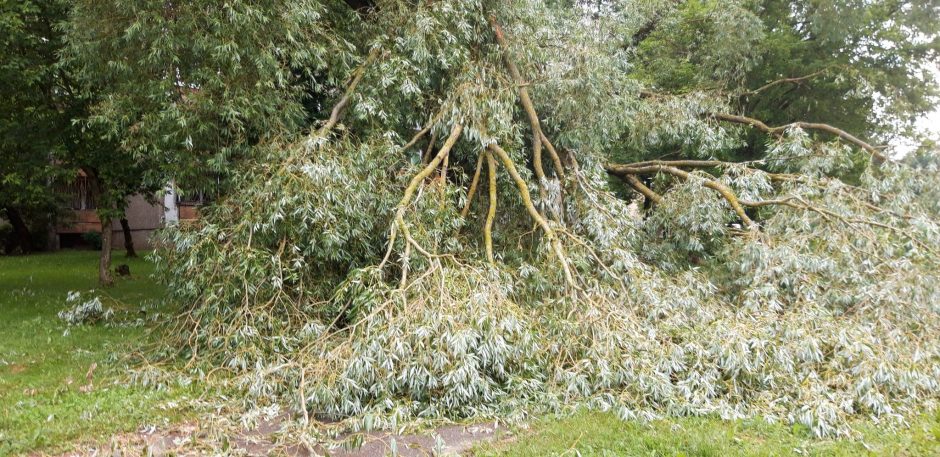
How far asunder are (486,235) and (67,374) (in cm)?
458

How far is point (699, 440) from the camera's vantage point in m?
4.55

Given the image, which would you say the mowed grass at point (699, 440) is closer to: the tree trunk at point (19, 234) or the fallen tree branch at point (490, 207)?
the fallen tree branch at point (490, 207)

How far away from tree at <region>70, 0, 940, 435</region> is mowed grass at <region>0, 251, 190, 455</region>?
0.86 meters

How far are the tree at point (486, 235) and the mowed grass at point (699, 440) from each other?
232mm

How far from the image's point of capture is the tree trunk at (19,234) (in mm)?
19094

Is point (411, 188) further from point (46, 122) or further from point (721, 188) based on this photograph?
point (46, 122)

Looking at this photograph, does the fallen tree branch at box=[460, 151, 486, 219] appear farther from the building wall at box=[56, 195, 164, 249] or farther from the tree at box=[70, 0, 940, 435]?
the building wall at box=[56, 195, 164, 249]

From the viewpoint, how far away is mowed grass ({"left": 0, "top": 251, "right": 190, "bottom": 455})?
501 cm

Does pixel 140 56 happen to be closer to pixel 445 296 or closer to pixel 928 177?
pixel 445 296

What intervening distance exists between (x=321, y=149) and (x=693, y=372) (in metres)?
4.34

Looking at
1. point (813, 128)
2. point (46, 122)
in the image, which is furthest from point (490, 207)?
point (46, 122)

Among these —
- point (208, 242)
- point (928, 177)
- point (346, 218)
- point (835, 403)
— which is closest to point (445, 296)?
point (346, 218)

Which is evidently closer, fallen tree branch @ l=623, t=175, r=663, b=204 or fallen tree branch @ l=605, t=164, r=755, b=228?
fallen tree branch @ l=605, t=164, r=755, b=228

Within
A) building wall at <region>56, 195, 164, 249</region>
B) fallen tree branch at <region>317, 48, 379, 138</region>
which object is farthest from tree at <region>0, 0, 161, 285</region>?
building wall at <region>56, 195, 164, 249</region>
